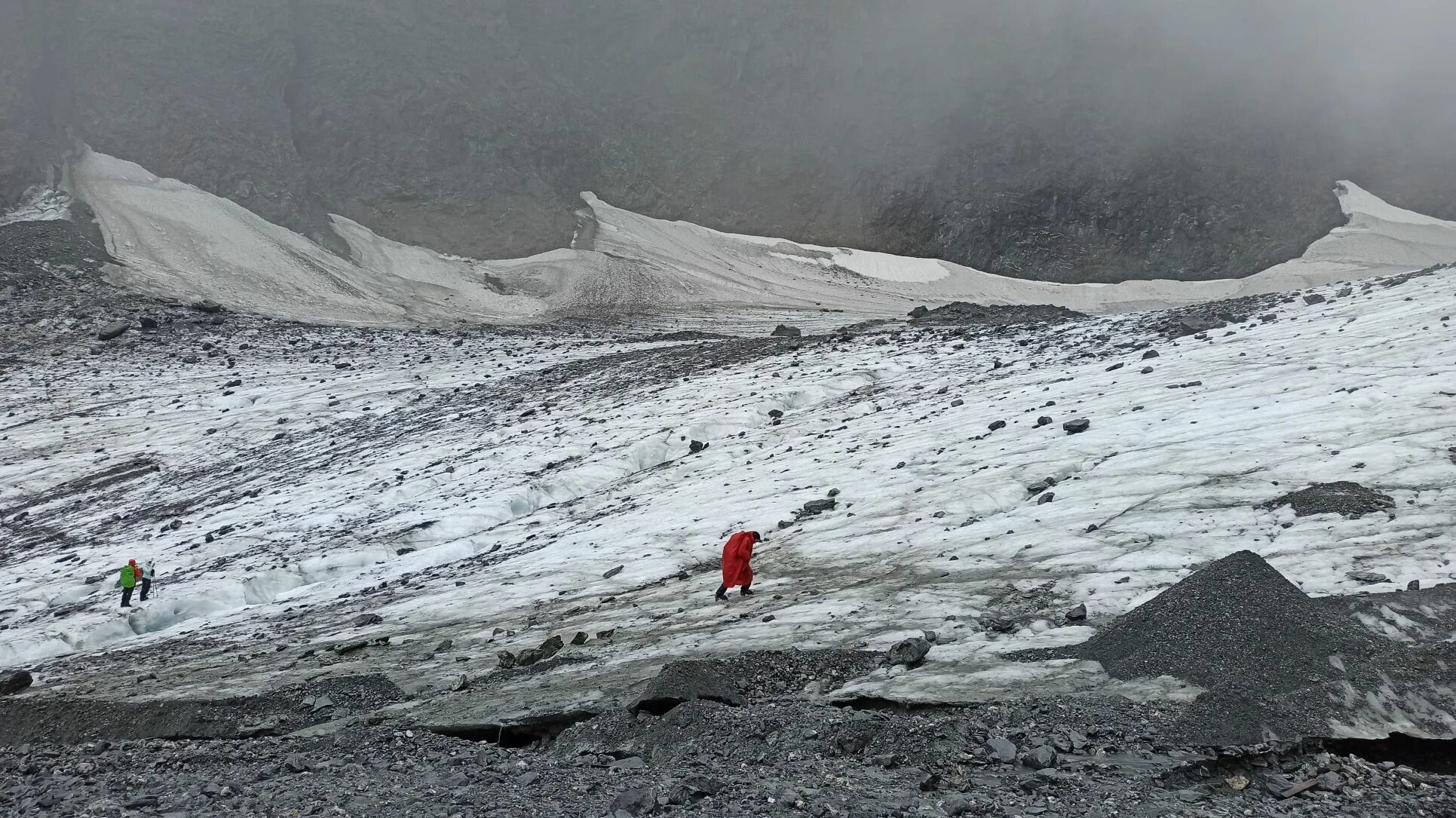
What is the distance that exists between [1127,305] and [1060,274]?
629cm

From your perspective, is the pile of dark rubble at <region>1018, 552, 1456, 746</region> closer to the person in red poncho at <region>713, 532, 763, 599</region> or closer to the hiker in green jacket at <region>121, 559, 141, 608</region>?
the person in red poncho at <region>713, 532, 763, 599</region>

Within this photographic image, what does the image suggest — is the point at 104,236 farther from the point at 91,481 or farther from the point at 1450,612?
the point at 1450,612

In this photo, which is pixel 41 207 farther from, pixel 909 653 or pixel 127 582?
pixel 909 653

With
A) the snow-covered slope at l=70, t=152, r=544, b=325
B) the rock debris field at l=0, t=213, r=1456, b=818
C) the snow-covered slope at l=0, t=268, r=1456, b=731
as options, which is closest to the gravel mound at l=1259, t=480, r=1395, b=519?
the rock debris field at l=0, t=213, r=1456, b=818

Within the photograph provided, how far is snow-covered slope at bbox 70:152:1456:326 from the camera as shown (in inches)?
1801

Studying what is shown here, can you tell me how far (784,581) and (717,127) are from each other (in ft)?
227

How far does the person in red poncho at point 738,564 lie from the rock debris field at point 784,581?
1.06ft

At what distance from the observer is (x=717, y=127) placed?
255 feet

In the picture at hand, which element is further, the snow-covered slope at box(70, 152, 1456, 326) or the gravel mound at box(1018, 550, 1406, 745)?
the snow-covered slope at box(70, 152, 1456, 326)

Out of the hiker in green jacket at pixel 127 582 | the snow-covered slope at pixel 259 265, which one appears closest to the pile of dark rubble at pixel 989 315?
the snow-covered slope at pixel 259 265

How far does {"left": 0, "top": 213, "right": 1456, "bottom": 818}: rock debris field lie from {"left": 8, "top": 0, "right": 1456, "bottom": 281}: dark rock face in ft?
126

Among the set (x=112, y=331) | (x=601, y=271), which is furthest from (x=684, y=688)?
(x=601, y=271)

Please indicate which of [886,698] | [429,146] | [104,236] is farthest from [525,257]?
[886,698]

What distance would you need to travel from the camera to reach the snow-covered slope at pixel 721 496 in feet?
34.1
